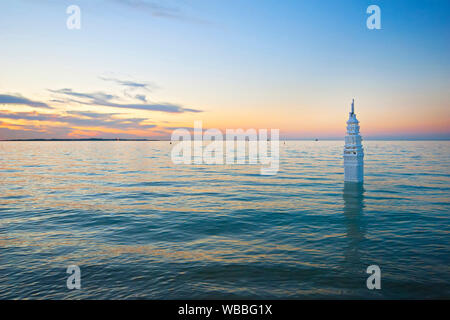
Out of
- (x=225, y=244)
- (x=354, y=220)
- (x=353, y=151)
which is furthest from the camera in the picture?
(x=353, y=151)

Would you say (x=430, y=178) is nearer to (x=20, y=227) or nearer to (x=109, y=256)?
(x=109, y=256)

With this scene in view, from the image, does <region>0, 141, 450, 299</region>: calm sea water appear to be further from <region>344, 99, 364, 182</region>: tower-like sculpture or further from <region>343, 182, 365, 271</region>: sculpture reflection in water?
<region>344, 99, 364, 182</region>: tower-like sculpture

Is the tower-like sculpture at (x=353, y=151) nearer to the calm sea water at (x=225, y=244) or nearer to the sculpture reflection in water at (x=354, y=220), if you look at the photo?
the sculpture reflection in water at (x=354, y=220)

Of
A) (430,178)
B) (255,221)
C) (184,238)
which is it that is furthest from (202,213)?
(430,178)

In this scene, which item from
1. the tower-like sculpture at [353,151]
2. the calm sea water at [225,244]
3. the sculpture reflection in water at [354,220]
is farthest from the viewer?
the tower-like sculpture at [353,151]

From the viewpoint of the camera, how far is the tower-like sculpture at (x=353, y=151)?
97.7 feet

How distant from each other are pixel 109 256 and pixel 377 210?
60.1ft

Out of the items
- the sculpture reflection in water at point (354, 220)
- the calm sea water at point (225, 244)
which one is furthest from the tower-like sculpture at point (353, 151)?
the calm sea water at point (225, 244)

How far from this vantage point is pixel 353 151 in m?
29.9

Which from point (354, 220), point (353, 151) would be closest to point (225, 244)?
point (354, 220)

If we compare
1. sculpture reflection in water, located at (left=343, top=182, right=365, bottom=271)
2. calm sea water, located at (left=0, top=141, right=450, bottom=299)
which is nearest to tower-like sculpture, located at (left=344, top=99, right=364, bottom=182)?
sculpture reflection in water, located at (left=343, top=182, right=365, bottom=271)

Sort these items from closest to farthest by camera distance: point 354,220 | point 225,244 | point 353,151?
point 225,244 → point 354,220 → point 353,151

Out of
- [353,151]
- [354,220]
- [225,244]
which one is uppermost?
[353,151]

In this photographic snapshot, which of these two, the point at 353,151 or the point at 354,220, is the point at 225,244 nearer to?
the point at 354,220
